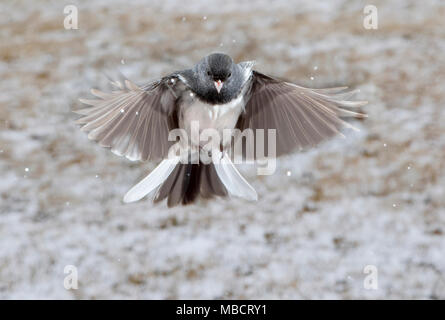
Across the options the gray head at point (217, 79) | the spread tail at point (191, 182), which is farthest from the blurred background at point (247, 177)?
the gray head at point (217, 79)

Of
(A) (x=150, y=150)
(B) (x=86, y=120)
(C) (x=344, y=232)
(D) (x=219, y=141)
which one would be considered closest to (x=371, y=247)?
(C) (x=344, y=232)

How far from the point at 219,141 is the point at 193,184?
18 centimetres

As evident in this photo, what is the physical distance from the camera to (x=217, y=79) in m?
1.50

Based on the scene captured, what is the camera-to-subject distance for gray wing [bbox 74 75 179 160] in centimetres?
158

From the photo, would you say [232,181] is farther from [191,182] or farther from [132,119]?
[132,119]

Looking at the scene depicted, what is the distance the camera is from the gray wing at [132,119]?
62.0 inches

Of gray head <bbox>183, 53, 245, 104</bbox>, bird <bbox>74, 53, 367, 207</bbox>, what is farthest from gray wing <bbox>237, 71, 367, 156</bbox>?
gray head <bbox>183, 53, 245, 104</bbox>

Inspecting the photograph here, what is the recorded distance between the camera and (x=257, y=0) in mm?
3049

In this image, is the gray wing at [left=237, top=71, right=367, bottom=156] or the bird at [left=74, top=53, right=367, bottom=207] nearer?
the bird at [left=74, top=53, right=367, bottom=207]

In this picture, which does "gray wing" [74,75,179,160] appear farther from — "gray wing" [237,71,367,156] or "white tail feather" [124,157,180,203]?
"gray wing" [237,71,367,156]

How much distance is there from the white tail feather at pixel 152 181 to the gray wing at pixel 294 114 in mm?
260

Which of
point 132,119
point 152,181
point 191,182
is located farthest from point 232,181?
point 132,119

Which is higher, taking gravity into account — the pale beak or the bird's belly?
the pale beak

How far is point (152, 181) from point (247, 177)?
0.46 meters
